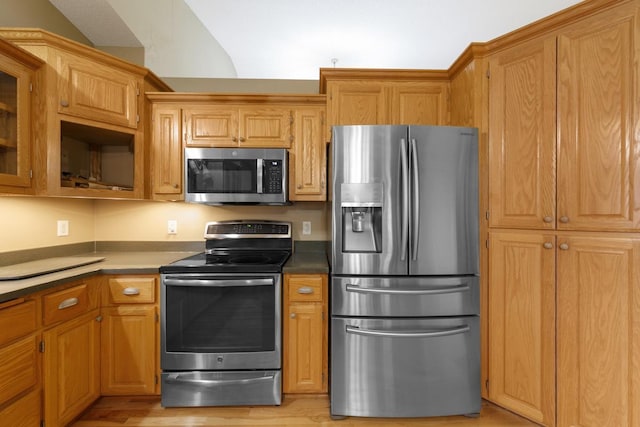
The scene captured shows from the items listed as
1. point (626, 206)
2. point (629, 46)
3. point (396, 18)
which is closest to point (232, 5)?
point (396, 18)

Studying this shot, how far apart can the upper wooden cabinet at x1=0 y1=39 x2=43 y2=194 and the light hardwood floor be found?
4.69 feet

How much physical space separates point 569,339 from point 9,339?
8.95ft

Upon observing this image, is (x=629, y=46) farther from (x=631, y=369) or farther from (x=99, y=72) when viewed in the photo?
(x=99, y=72)

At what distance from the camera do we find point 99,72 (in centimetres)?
194

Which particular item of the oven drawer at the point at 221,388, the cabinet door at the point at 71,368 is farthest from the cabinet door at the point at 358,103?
the cabinet door at the point at 71,368

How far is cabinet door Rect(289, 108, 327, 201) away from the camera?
2.24m

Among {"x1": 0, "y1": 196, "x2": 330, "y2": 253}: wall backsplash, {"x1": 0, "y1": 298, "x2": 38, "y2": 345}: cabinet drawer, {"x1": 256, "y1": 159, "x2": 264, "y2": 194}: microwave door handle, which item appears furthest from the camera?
{"x1": 0, "y1": 196, "x2": 330, "y2": 253}: wall backsplash

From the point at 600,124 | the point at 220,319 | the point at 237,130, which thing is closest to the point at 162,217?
the point at 237,130

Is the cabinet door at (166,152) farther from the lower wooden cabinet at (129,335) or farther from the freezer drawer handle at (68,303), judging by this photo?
the freezer drawer handle at (68,303)

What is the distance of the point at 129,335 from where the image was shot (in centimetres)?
185

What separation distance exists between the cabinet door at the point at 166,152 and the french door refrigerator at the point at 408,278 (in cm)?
126

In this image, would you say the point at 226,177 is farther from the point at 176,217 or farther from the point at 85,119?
the point at 85,119

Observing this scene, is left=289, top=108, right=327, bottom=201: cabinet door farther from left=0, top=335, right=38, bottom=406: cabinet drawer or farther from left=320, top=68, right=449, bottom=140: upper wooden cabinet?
left=0, top=335, right=38, bottom=406: cabinet drawer

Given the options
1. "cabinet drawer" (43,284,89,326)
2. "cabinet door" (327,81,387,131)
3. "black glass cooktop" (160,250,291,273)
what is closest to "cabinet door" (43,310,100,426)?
"cabinet drawer" (43,284,89,326)
